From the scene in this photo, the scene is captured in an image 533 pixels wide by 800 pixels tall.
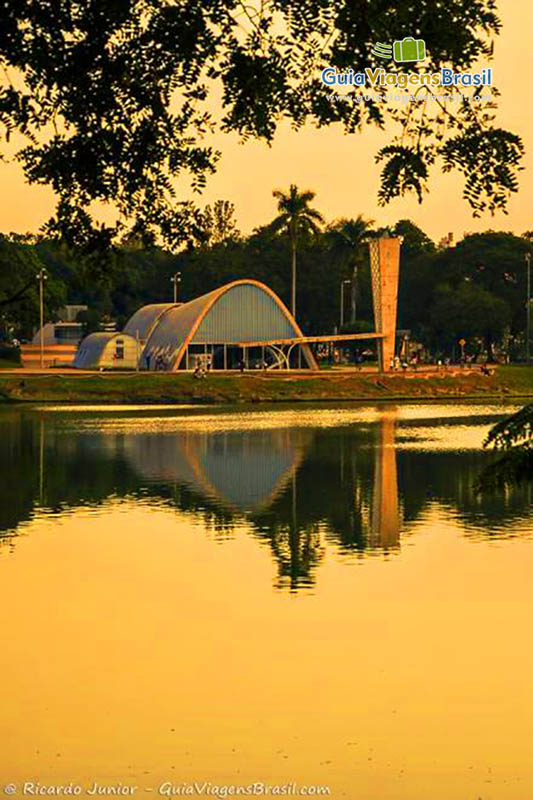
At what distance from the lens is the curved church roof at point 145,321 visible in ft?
514

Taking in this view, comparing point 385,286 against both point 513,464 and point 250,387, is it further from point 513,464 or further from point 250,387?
point 513,464

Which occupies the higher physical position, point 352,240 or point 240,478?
point 352,240

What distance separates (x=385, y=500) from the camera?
49.4m

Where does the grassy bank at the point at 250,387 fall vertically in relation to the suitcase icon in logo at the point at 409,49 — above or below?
below

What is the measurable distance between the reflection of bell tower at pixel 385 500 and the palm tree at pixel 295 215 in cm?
8622

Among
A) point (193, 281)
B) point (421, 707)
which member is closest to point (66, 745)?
point (421, 707)

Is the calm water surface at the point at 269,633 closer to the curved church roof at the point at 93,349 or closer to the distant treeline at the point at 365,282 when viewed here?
the curved church roof at the point at 93,349

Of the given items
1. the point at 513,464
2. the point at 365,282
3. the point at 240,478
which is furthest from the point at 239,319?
the point at 513,464

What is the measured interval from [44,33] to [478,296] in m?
156

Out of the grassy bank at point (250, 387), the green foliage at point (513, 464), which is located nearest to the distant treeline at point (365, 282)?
the grassy bank at point (250, 387)

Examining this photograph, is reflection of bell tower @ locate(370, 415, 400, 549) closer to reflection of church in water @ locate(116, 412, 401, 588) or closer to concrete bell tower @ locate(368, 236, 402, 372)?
reflection of church in water @ locate(116, 412, 401, 588)

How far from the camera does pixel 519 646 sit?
26.2 meters

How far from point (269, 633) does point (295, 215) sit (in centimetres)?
13534

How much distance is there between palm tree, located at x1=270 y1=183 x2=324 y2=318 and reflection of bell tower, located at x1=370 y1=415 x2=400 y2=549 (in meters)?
86.2
